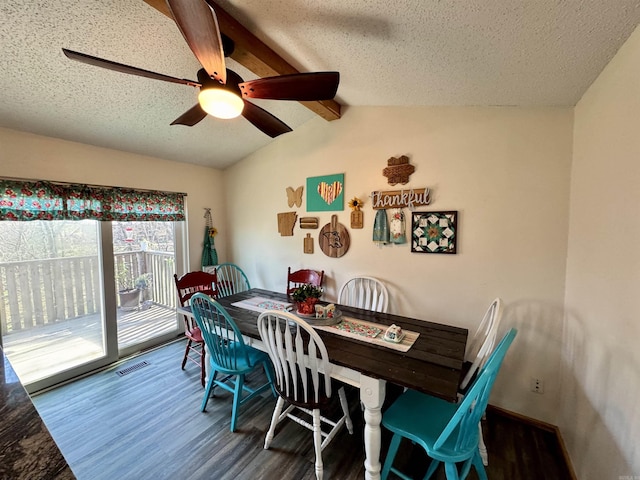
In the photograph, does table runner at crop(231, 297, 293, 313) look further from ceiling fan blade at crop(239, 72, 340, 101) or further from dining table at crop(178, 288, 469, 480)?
ceiling fan blade at crop(239, 72, 340, 101)

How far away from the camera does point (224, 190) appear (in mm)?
3766

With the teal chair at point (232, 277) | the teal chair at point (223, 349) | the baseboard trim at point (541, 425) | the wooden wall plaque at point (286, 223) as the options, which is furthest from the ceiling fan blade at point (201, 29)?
the baseboard trim at point (541, 425)

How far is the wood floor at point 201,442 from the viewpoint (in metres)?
1.61

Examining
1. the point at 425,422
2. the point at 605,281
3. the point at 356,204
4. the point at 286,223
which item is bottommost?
the point at 425,422

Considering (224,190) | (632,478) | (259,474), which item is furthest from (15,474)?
(224,190)

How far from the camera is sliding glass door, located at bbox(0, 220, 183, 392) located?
233cm

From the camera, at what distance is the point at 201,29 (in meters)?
1.02

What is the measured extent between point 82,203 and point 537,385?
409 cm

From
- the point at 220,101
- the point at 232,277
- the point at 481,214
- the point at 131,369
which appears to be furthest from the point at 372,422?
the point at 232,277

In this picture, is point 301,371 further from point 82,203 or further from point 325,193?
point 82,203

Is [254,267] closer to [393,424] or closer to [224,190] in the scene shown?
[224,190]

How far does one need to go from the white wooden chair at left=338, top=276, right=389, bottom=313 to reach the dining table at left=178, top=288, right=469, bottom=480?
1.63 ft

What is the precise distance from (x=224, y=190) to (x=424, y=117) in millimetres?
2735

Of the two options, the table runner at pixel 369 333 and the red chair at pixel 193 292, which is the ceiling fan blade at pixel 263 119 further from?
the red chair at pixel 193 292
